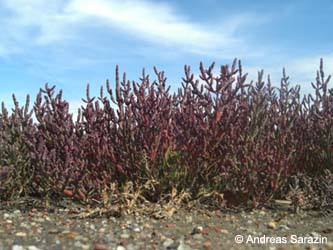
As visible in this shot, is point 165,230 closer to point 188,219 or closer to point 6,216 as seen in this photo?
point 188,219

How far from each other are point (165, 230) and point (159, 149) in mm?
1221

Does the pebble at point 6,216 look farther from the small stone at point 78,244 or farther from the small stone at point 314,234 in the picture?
the small stone at point 314,234

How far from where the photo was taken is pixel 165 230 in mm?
4441

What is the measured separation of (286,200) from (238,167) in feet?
2.70

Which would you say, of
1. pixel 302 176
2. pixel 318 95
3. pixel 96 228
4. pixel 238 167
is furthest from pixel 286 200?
pixel 96 228

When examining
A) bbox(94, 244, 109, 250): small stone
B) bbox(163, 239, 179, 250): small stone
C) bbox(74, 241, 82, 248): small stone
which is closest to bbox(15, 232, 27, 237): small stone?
bbox(74, 241, 82, 248): small stone

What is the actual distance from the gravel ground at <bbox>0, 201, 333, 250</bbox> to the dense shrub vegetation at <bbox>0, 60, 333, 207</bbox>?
0.35 metres

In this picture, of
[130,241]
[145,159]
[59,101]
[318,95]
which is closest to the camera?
[130,241]

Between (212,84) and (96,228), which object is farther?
(212,84)

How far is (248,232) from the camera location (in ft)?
15.0

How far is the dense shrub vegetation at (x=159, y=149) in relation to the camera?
17.7 feet

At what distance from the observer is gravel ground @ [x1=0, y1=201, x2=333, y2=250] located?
4.05 metres

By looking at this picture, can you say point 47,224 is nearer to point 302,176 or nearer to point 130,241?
point 130,241

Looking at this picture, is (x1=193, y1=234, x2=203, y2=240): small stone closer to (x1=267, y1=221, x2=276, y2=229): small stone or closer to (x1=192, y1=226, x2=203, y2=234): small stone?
(x1=192, y1=226, x2=203, y2=234): small stone
